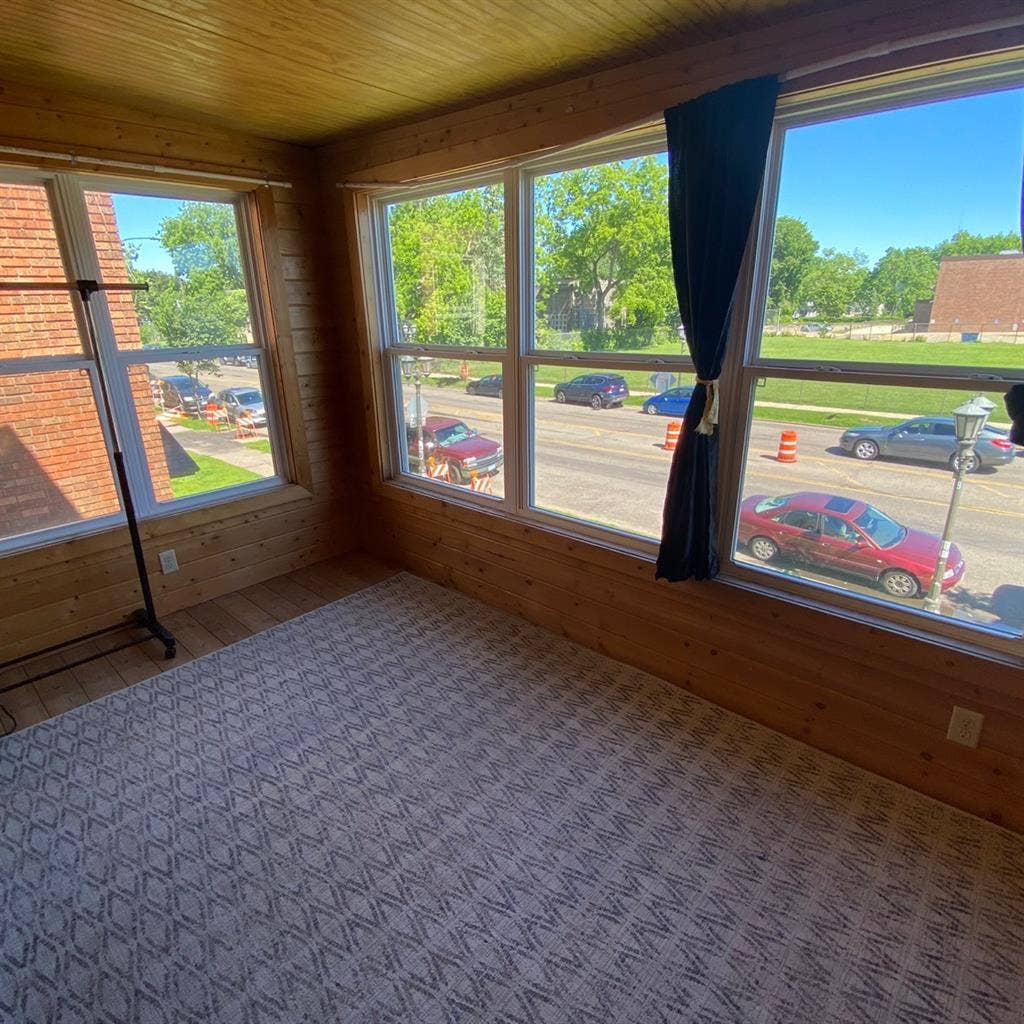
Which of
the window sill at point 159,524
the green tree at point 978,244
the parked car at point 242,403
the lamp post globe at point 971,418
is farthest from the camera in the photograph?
the parked car at point 242,403

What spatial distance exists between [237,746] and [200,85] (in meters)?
2.47

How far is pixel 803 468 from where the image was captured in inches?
74.5

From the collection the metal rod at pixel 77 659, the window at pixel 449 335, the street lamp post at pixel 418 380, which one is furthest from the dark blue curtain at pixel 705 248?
the metal rod at pixel 77 659

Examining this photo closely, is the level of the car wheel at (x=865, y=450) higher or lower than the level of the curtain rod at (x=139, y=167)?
lower

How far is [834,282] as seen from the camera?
1729mm

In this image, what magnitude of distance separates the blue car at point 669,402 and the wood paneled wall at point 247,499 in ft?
6.36

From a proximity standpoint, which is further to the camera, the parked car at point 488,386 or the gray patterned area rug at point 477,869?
the parked car at point 488,386

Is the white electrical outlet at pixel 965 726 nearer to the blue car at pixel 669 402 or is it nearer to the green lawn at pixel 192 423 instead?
the blue car at pixel 669 402

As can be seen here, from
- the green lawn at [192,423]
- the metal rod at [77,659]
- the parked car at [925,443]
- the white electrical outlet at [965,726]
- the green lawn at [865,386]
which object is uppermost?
the green lawn at [865,386]

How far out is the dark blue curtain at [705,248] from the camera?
5.53ft

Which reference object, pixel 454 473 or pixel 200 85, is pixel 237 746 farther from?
pixel 200 85

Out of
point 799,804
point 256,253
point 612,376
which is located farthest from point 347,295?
point 799,804

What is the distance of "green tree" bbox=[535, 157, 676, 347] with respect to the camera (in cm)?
206

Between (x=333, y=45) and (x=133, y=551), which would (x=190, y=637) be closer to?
(x=133, y=551)
